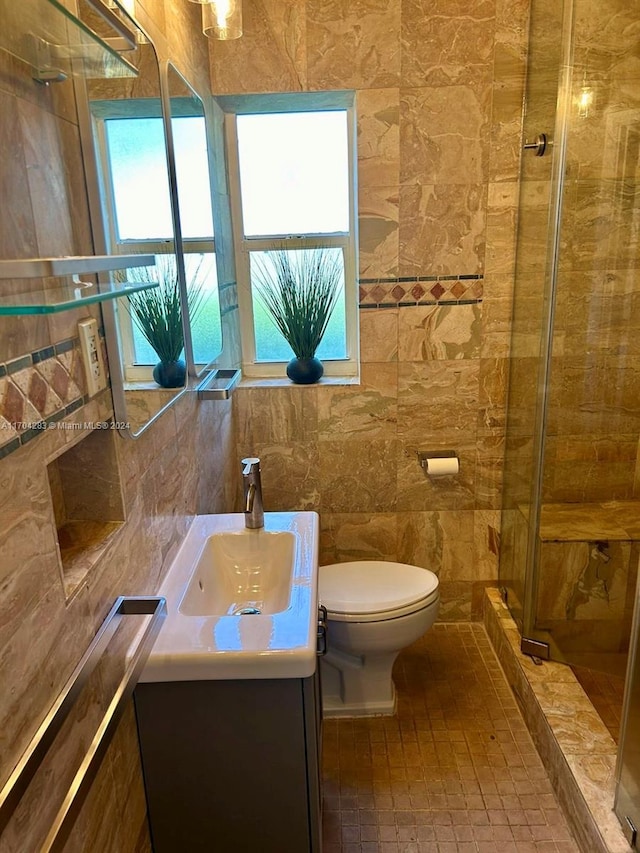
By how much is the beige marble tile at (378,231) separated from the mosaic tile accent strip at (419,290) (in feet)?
0.14

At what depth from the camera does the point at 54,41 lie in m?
0.94

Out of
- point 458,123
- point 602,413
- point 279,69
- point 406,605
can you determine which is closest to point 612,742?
point 406,605

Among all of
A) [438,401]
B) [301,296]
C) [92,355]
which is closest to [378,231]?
[301,296]

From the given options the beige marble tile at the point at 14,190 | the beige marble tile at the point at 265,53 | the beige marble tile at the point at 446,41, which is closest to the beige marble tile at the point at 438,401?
the beige marble tile at the point at 446,41

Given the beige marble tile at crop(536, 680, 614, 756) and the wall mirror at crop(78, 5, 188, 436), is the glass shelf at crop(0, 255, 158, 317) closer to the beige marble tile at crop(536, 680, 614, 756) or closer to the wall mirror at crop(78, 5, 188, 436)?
the wall mirror at crop(78, 5, 188, 436)

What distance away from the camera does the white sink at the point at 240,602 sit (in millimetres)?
1271

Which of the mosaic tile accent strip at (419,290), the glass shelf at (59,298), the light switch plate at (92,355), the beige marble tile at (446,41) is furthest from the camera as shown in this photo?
the mosaic tile accent strip at (419,290)

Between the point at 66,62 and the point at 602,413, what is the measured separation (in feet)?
6.94

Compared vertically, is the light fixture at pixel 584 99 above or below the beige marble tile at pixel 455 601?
above

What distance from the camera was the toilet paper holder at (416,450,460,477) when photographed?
2.50 metres

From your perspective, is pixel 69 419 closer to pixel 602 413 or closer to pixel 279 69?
pixel 279 69

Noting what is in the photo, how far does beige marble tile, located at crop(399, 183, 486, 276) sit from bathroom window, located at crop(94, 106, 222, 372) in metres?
0.79

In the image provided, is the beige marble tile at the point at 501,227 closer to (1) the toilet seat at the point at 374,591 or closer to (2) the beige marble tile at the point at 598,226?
(2) the beige marble tile at the point at 598,226

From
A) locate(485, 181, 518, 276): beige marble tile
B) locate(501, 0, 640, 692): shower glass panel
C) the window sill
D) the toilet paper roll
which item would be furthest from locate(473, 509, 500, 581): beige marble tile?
locate(485, 181, 518, 276): beige marble tile
